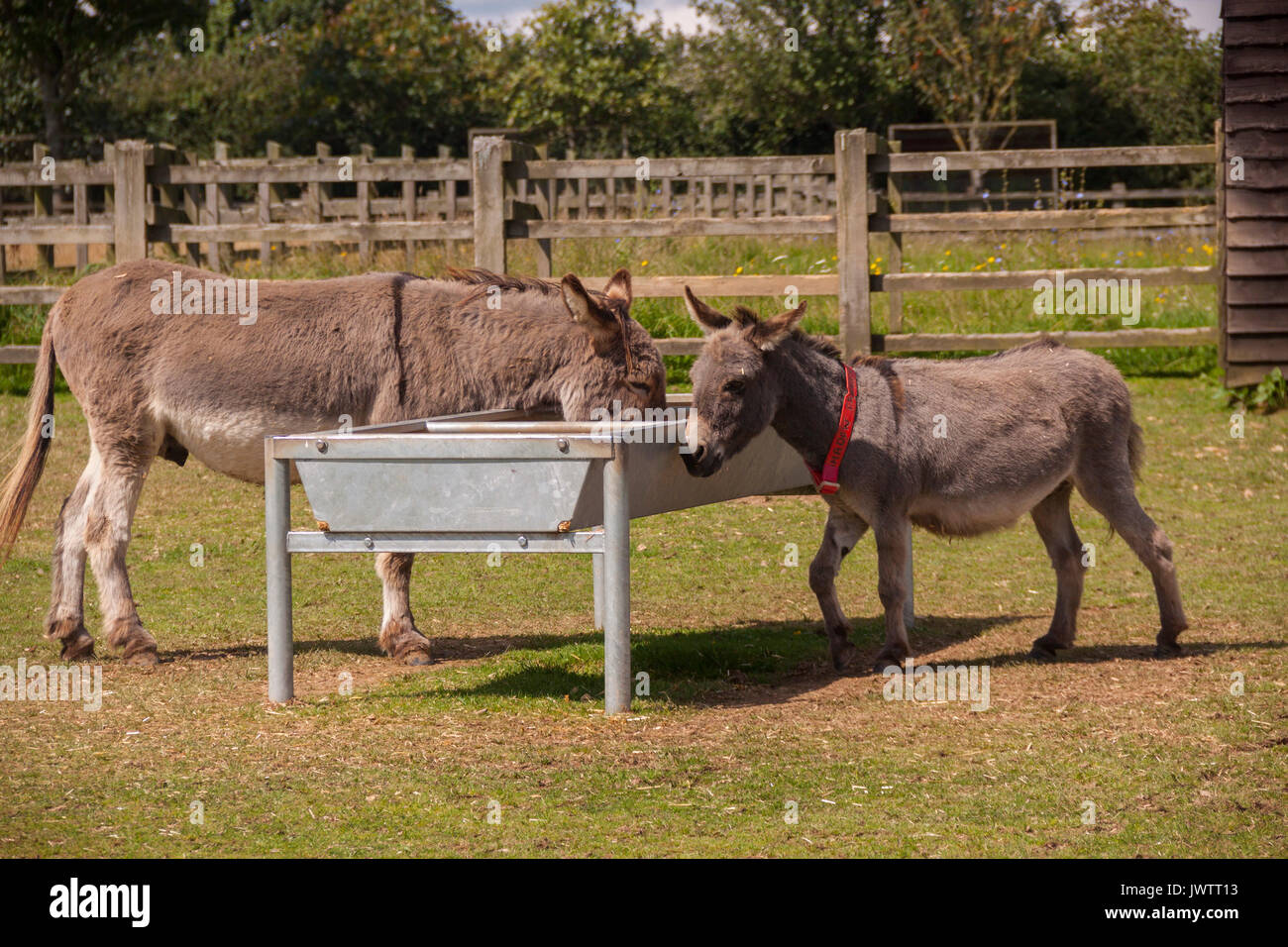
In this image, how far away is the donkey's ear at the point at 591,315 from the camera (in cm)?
693

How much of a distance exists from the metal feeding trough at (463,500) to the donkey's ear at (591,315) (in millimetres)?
1163

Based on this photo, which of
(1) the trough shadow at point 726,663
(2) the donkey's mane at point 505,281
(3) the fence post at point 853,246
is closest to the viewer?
(1) the trough shadow at point 726,663

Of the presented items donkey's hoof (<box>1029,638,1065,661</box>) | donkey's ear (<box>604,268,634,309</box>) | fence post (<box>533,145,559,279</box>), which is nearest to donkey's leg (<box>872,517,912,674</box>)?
donkey's hoof (<box>1029,638,1065,661</box>)

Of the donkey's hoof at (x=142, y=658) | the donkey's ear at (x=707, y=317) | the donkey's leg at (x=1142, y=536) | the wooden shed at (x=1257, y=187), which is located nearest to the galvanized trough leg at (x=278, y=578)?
the donkey's hoof at (x=142, y=658)

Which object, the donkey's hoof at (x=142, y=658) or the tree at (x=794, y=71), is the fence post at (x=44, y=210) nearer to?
the donkey's hoof at (x=142, y=658)

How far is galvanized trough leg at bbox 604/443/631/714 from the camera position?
5.66 m

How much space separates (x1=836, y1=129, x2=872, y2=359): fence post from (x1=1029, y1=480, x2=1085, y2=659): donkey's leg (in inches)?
225

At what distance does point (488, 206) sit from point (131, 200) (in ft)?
11.3

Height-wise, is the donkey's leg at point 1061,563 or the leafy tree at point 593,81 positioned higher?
the leafy tree at point 593,81

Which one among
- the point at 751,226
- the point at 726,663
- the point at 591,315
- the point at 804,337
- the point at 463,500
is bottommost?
the point at 726,663

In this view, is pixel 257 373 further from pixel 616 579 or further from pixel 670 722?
pixel 670 722

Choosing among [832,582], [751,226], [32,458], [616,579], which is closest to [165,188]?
[751,226]

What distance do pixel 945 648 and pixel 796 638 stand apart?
0.77 m

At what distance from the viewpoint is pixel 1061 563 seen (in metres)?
7.17
